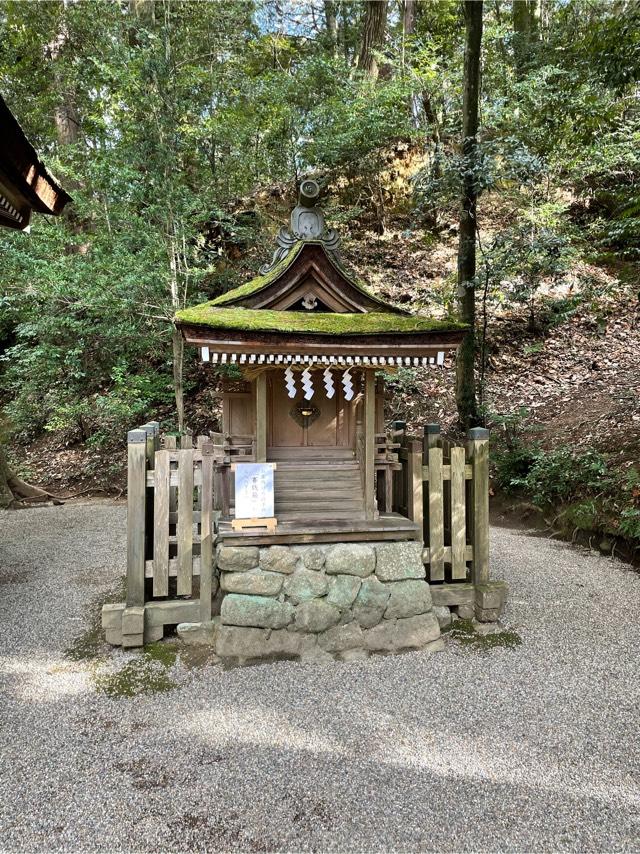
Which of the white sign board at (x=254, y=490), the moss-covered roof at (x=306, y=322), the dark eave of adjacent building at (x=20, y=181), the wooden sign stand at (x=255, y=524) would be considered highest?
the dark eave of adjacent building at (x=20, y=181)

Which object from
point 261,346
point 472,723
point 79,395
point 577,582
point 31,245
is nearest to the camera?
point 472,723

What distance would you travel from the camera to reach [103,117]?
9.27m

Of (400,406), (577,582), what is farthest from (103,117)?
(577,582)

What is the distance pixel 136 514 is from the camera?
3795 millimetres

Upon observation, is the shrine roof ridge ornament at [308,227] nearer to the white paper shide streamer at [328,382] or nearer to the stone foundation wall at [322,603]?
the white paper shide streamer at [328,382]

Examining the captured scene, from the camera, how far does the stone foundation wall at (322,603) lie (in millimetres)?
3650

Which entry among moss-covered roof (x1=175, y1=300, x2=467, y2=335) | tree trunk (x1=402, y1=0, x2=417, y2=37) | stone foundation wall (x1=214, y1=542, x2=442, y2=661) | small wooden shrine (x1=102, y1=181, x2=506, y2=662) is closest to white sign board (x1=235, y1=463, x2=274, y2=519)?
small wooden shrine (x1=102, y1=181, x2=506, y2=662)

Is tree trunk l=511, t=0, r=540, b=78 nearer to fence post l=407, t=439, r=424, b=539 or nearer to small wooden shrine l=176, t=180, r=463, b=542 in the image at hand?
small wooden shrine l=176, t=180, r=463, b=542

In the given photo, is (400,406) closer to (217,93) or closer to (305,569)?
(305,569)

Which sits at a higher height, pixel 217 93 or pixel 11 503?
pixel 217 93

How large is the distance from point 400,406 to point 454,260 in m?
4.91

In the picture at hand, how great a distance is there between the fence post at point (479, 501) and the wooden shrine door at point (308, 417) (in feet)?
3.78

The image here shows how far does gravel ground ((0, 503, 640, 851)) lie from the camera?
2127 millimetres

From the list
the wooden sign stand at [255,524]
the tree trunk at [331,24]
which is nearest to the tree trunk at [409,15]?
the tree trunk at [331,24]
